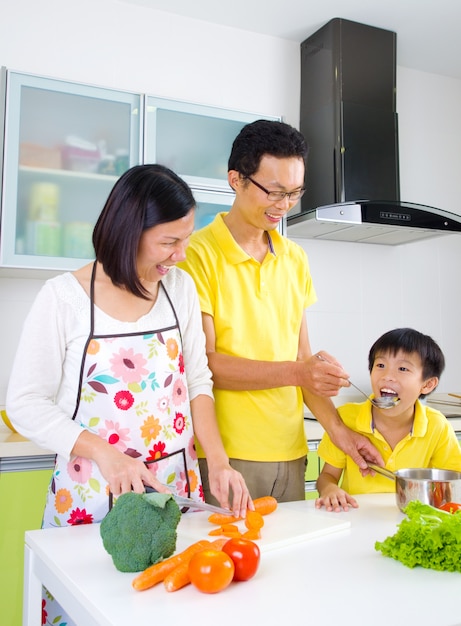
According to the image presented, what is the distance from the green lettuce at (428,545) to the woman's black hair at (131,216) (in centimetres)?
67

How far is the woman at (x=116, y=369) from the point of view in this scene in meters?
1.23

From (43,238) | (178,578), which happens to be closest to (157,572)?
(178,578)

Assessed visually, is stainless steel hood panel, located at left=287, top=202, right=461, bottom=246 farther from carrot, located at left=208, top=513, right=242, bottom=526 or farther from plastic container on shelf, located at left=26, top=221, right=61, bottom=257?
carrot, located at left=208, top=513, right=242, bottom=526

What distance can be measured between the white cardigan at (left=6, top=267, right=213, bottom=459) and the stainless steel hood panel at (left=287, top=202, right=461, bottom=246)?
1.57m

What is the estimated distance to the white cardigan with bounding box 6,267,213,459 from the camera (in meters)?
1.21

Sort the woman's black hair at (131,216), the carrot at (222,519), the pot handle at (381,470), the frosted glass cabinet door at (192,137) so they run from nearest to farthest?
the carrot at (222,519) < the woman's black hair at (131,216) < the pot handle at (381,470) < the frosted glass cabinet door at (192,137)

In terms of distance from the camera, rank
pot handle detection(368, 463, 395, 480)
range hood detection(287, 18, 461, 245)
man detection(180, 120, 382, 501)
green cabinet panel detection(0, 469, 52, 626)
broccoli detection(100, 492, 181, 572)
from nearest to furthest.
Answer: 1. broccoli detection(100, 492, 181, 572)
2. pot handle detection(368, 463, 395, 480)
3. man detection(180, 120, 382, 501)
4. green cabinet panel detection(0, 469, 52, 626)
5. range hood detection(287, 18, 461, 245)

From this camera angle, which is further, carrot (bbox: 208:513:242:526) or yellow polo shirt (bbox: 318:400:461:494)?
yellow polo shirt (bbox: 318:400:461:494)

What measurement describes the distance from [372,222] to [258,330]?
1373 mm

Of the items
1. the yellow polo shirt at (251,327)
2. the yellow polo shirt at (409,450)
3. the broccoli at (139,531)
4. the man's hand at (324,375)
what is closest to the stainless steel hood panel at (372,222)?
the yellow polo shirt at (251,327)

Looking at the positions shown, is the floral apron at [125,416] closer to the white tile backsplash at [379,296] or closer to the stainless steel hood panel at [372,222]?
the stainless steel hood panel at [372,222]

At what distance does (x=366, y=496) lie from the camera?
1.50 metres

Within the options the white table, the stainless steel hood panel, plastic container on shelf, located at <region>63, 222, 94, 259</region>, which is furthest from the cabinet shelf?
the white table

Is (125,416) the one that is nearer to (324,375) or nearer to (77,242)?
(324,375)
